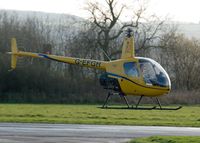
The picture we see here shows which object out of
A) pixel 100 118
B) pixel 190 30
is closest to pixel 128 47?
pixel 100 118

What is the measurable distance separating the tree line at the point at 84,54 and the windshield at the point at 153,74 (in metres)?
37.3

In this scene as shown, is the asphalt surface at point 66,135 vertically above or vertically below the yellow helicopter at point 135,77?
below

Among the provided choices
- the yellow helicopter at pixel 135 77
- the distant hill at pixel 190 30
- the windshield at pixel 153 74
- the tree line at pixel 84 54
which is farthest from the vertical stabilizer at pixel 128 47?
the distant hill at pixel 190 30

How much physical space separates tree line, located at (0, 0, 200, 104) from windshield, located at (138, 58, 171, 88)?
37.3 meters

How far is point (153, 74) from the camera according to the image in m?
29.7

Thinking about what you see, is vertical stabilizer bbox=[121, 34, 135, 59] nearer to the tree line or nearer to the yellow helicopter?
the yellow helicopter

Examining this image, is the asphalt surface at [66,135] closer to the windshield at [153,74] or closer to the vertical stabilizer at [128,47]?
the windshield at [153,74]

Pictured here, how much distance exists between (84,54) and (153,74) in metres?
47.1

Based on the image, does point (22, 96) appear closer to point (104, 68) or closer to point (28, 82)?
point (28, 82)

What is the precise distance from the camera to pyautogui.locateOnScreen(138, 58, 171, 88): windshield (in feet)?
96.8

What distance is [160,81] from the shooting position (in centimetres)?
2948

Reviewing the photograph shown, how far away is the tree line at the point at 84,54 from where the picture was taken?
73.0 metres

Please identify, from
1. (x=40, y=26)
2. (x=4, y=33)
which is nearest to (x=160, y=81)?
(x=4, y=33)

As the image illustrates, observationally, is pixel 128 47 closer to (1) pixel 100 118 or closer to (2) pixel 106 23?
(1) pixel 100 118
